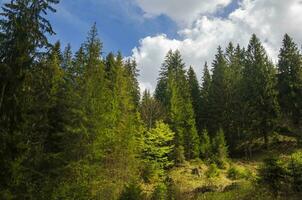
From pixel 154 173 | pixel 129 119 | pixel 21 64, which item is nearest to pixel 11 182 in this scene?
pixel 21 64

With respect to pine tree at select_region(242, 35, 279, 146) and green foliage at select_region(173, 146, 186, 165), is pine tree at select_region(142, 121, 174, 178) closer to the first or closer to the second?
green foliage at select_region(173, 146, 186, 165)

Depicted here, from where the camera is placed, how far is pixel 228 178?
4225cm

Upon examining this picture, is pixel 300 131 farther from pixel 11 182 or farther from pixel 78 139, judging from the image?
pixel 11 182

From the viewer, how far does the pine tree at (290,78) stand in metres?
53.7

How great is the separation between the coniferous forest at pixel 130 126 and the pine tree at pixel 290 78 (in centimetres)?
15

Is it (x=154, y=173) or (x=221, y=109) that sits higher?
(x=221, y=109)

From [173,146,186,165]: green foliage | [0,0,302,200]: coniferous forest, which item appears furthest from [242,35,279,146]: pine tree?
[173,146,186,165]: green foliage

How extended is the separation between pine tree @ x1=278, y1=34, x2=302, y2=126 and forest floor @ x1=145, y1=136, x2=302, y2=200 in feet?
14.6

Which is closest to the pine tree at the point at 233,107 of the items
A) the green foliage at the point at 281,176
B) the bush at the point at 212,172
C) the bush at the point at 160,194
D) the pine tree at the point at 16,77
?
the bush at the point at 212,172

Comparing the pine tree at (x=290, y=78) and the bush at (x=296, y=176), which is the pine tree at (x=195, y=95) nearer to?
the pine tree at (x=290, y=78)

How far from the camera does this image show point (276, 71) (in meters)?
66.1

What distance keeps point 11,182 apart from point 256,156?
122ft

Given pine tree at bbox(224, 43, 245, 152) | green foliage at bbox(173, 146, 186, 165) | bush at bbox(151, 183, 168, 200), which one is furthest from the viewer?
pine tree at bbox(224, 43, 245, 152)

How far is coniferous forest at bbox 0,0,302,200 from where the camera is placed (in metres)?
23.2
